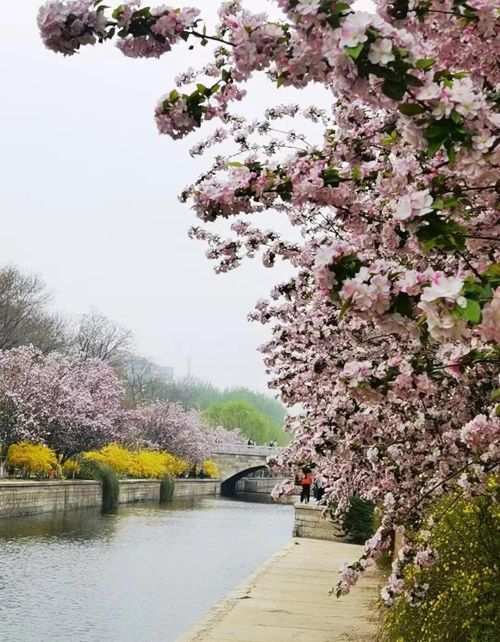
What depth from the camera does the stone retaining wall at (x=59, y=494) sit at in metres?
26.6

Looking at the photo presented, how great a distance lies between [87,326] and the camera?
58812mm

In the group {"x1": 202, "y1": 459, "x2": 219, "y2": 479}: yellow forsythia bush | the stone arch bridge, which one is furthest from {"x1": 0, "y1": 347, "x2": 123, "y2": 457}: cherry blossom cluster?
the stone arch bridge

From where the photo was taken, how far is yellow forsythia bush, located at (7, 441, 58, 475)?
30.6 meters

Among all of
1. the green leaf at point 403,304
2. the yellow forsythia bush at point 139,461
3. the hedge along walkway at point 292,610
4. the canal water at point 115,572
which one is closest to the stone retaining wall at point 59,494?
the canal water at point 115,572

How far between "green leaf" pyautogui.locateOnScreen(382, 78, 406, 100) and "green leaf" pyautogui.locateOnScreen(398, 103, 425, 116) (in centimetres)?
3

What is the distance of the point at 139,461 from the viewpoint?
44438 mm

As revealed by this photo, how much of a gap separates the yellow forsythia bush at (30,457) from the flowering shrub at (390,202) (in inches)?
986

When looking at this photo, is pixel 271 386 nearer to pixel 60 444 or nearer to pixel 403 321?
pixel 403 321

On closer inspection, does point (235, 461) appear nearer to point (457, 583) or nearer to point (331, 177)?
point (457, 583)

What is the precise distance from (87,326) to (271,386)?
50256 mm

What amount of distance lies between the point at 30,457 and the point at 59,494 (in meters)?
1.65

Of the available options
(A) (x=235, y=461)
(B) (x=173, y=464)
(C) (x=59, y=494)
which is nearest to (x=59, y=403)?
(C) (x=59, y=494)

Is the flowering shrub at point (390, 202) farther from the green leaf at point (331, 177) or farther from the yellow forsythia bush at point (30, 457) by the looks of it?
the yellow forsythia bush at point (30, 457)

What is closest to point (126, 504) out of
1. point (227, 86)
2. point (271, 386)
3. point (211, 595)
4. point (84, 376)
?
point (84, 376)
